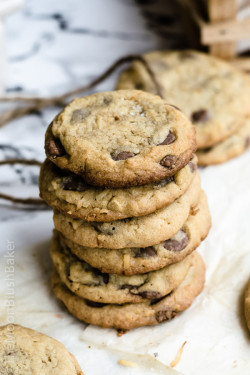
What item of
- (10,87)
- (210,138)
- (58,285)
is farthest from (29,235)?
(10,87)

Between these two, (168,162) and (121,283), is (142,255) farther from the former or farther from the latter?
(168,162)

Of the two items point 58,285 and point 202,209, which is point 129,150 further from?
point 58,285

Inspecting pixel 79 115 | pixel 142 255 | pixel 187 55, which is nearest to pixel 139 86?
pixel 187 55

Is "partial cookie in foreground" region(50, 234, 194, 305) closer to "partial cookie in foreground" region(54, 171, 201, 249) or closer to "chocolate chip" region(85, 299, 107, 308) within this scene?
"chocolate chip" region(85, 299, 107, 308)

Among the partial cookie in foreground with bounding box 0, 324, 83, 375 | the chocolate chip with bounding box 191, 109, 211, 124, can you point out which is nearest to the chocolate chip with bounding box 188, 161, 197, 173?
the partial cookie in foreground with bounding box 0, 324, 83, 375

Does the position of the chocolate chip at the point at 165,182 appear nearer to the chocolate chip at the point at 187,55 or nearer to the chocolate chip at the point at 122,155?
the chocolate chip at the point at 122,155

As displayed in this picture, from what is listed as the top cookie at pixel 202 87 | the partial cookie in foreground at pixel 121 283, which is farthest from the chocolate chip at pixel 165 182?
the top cookie at pixel 202 87
